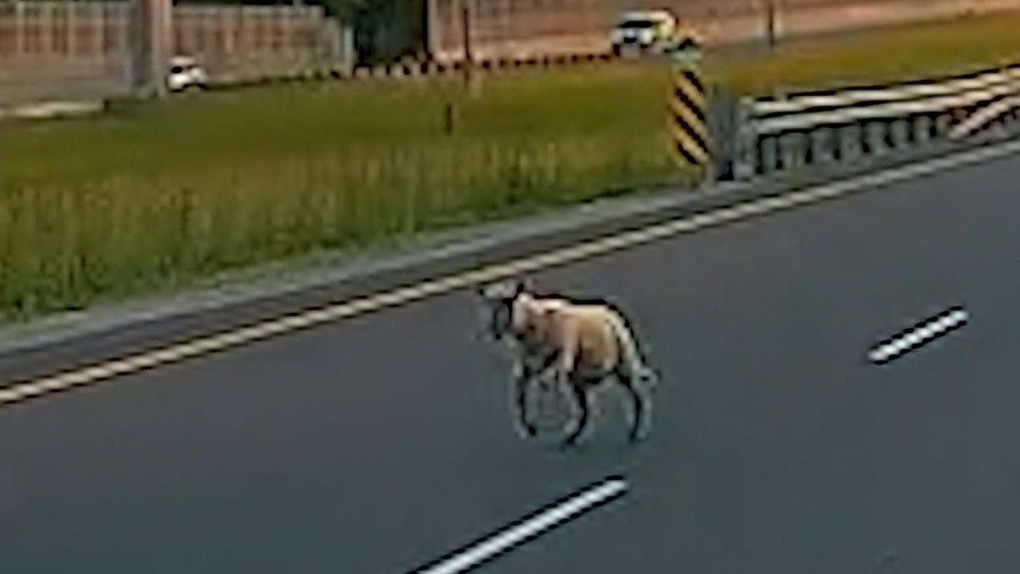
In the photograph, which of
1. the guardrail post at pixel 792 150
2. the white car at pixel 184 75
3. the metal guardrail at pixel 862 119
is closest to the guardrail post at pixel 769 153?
the metal guardrail at pixel 862 119

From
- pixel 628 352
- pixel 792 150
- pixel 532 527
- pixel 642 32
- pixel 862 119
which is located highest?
pixel 642 32

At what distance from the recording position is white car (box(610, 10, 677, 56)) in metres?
82.7

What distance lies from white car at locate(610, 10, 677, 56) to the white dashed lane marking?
205 ft

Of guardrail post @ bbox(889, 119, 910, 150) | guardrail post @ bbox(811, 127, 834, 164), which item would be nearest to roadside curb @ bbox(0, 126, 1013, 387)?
guardrail post @ bbox(811, 127, 834, 164)

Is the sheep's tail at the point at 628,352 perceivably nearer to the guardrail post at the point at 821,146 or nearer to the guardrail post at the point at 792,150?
the guardrail post at the point at 792,150

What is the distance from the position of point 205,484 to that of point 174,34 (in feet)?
211

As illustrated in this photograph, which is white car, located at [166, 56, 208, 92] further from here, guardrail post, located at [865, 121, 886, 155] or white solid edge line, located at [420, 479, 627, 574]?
white solid edge line, located at [420, 479, 627, 574]

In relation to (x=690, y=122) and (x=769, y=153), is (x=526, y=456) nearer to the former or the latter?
(x=690, y=122)

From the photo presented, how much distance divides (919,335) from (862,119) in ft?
58.0

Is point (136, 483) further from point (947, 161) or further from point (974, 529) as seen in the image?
point (947, 161)

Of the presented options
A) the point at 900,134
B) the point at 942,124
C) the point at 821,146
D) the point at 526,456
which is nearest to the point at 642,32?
the point at 942,124

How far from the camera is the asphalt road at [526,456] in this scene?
34.4 feet

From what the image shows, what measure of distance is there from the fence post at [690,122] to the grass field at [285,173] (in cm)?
30

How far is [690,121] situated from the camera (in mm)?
29766
